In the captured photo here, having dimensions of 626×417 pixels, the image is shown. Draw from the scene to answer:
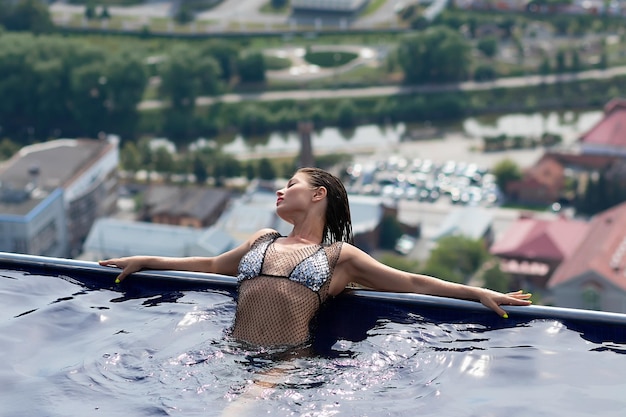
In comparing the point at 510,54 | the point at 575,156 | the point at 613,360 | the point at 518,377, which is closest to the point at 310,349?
the point at 518,377

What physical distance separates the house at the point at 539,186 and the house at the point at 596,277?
3920mm

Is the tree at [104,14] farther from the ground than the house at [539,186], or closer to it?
farther from the ground

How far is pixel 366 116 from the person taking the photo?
2317 cm

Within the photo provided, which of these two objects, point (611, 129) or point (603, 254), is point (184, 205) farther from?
point (611, 129)

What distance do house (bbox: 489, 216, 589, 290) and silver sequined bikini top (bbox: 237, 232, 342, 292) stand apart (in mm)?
13917

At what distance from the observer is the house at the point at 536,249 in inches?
624

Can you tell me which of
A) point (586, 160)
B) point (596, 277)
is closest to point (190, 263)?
point (596, 277)

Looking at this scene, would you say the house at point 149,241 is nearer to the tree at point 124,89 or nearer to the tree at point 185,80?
the tree at point 185,80

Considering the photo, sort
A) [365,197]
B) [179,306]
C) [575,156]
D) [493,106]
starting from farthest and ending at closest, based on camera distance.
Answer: [493,106], [575,156], [365,197], [179,306]

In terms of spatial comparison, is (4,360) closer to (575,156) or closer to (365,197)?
(365,197)

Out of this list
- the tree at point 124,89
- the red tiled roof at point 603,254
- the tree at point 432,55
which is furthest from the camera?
the tree at point 432,55

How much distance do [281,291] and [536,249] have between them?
14.4 metres

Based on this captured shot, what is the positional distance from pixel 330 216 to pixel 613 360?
1.81ft

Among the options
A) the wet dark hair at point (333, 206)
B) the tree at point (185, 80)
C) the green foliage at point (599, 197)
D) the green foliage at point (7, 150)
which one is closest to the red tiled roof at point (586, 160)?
the green foliage at point (599, 197)
